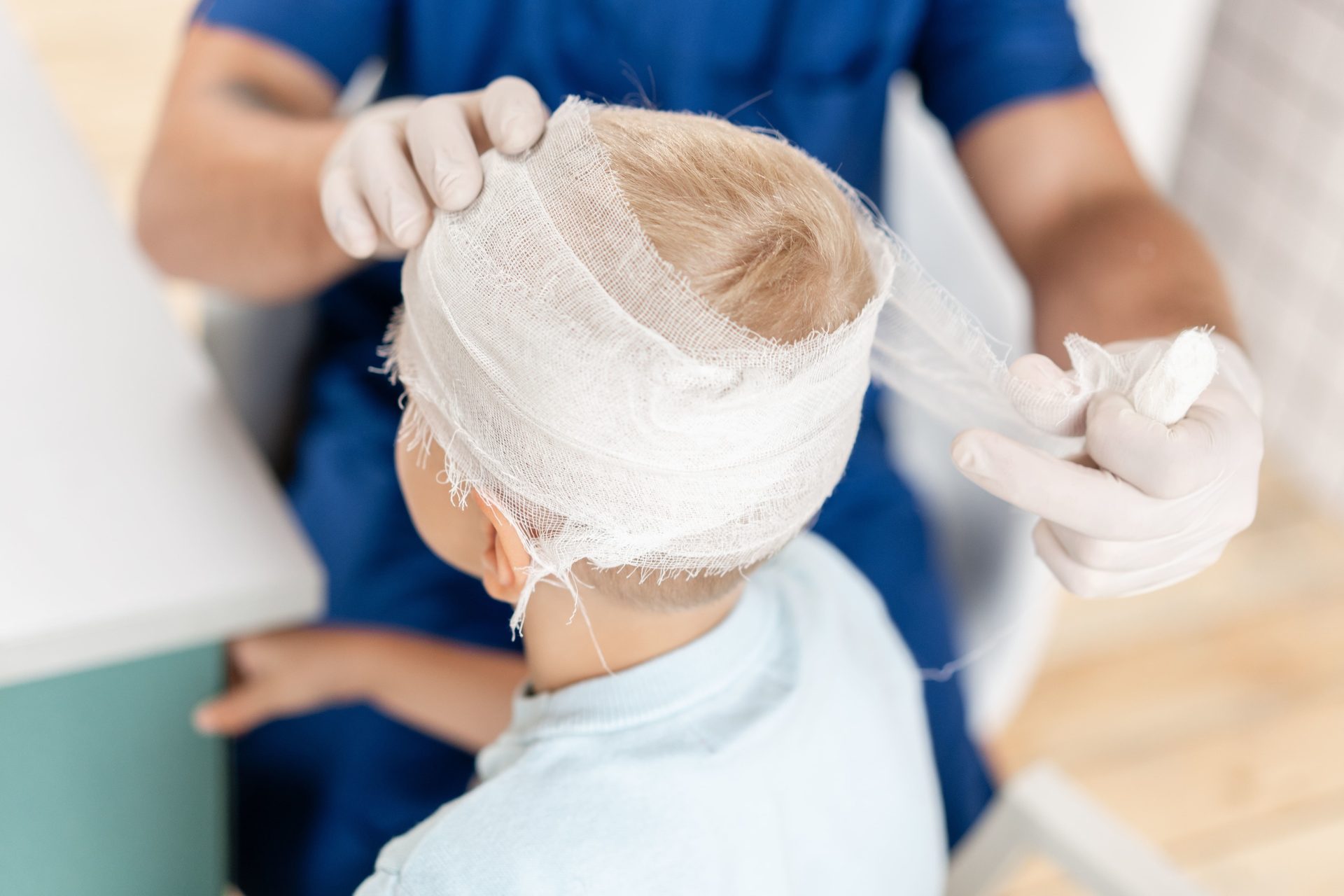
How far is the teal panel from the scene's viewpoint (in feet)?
2.12

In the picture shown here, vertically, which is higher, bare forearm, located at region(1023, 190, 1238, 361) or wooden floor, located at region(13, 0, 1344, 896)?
bare forearm, located at region(1023, 190, 1238, 361)

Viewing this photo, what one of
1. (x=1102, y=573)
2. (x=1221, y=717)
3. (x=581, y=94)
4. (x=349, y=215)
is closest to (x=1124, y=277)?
(x=1102, y=573)

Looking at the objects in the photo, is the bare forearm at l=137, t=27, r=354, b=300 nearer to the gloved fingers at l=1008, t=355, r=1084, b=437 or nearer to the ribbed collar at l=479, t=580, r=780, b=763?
the ribbed collar at l=479, t=580, r=780, b=763

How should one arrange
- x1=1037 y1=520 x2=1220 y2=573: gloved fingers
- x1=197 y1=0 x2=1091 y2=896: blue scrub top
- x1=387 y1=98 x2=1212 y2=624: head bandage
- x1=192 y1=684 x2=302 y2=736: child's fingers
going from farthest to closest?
1. x1=197 y1=0 x2=1091 y2=896: blue scrub top
2. x1=192 y1=684 x2=302 y2=736: child's fingers
3. x1=1037 y1=520 x2=1220 y2=573: gloved fingers
4. x1=387 y1=98 x2=1212 y2=624: head bandage

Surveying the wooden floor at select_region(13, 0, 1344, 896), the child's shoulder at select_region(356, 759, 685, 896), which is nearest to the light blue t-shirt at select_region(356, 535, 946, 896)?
the child's shoulder at select_region(356, 759, 685, 896)

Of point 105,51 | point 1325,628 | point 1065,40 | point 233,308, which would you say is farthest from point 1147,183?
point 105,51

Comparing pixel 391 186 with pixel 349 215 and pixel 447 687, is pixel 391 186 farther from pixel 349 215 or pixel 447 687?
pixel 447 687

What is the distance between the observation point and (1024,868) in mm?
1465

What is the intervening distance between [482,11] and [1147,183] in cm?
58

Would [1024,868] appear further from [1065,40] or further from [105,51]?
[105,51]

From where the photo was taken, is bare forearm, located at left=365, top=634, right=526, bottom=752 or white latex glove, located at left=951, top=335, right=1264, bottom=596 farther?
bare forearm, located at left=365, top=634, right=526, bottom=752

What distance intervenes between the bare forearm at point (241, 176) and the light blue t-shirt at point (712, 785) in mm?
453

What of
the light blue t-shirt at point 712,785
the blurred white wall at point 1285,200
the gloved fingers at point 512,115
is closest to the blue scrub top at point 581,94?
the light blue t-shirt at point 712,785

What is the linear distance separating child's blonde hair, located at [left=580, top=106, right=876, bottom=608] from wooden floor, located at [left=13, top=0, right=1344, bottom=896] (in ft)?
3.75
